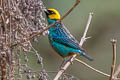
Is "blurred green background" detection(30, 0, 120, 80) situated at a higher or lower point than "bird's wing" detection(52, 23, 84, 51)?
lower

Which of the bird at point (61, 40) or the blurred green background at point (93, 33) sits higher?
the bird at point (61, 40)

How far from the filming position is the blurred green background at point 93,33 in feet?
33.9

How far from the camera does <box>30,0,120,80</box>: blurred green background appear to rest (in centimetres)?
1034

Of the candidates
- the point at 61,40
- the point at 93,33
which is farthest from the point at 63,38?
the point at 93,33

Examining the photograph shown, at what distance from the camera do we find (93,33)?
1133cm

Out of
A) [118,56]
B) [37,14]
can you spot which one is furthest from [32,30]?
[118,56]

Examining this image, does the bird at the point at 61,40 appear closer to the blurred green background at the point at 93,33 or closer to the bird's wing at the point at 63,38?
the bird's wing at the point at 63,38

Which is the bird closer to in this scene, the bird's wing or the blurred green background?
the bird's wing

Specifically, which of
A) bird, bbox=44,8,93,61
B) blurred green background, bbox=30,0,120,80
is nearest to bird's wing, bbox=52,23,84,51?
bird, bbox=44,8,93,61

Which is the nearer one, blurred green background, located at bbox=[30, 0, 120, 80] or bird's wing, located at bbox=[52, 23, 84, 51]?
bird's wing, located at bbox=[52, 23, 84, 51]

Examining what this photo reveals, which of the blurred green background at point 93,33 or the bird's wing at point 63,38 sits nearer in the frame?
the bird's wing at point 63,38

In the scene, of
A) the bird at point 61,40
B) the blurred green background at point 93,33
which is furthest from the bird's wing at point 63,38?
the blurred green background at point 93,33

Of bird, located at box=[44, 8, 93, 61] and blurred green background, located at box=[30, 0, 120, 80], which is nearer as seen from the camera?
bird, located at box=[44, 8, 93, 61]

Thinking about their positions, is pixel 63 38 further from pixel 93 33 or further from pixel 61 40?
pixel 93 33
